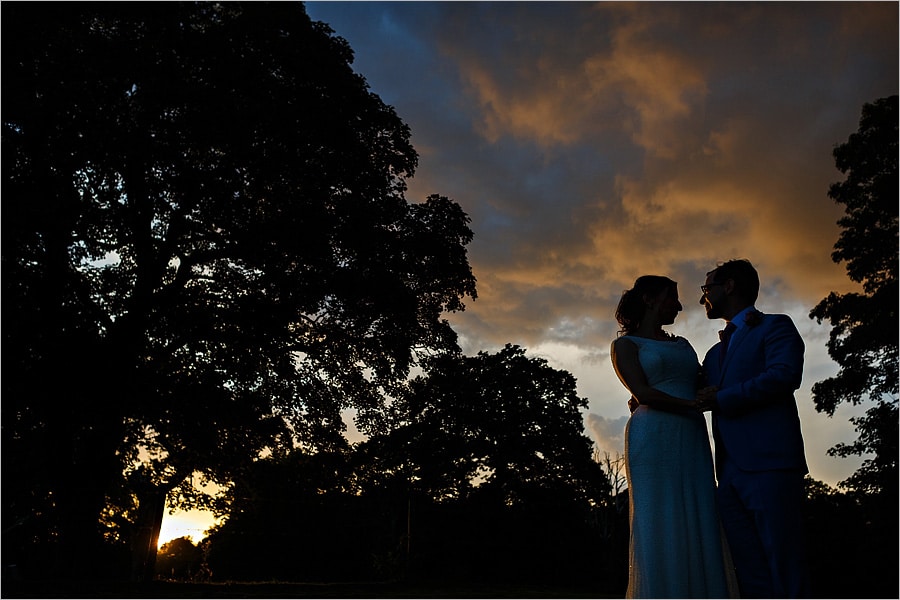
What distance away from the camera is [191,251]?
50.1 ft

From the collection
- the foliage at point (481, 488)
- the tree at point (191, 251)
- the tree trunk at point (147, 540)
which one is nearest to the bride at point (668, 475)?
the tree trunk at point (147, 540)

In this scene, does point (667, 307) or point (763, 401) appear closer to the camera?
point (763, 401)

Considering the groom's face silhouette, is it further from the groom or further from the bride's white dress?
the bride's white dress

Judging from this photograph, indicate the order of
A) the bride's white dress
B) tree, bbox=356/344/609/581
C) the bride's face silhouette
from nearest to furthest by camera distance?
the bride's white dress, the bride's face silhouette, tree, bbox=356/344/609/581

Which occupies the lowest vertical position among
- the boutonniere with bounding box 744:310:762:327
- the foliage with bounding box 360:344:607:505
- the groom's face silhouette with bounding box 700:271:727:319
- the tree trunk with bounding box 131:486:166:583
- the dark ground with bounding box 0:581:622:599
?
the dark ground with bounding box 0:581:622:599

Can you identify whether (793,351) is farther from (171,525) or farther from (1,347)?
(171,525)

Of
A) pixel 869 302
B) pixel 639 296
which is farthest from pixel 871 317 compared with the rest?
pixel 639 296

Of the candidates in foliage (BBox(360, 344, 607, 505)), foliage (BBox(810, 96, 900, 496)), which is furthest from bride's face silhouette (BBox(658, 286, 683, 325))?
foliage (BBox(360, 344, 607, 505))

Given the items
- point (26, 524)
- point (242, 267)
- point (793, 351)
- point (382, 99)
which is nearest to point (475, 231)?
point (382, 99)

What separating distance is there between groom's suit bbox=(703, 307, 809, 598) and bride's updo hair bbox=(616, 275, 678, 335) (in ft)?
2.14

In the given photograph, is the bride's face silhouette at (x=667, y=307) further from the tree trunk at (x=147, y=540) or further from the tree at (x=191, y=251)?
the tree at (x=191, y=251)

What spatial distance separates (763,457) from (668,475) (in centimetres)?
64

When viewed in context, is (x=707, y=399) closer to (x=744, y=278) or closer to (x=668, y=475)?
(x=668, y=475)

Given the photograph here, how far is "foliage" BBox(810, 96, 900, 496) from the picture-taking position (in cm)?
1991
